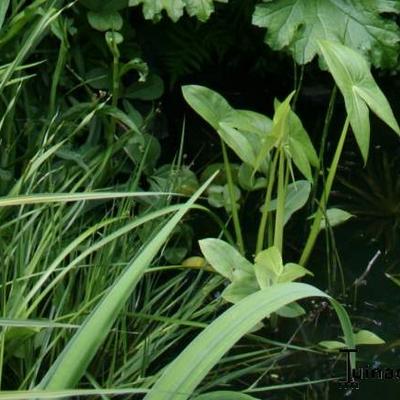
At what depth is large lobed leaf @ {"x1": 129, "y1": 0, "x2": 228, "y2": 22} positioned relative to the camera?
2.26m

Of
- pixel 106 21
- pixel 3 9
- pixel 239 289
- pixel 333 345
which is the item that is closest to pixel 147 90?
pixel 106 21

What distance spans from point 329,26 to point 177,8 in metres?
0.40

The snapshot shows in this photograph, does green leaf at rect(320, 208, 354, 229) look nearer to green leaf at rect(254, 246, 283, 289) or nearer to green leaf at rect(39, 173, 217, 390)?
green leaf at rect(254, 246, 283, 289)

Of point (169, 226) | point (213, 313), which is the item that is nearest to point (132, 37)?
point (213, 313)

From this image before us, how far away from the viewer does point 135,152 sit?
2.31 m

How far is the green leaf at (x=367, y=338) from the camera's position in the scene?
1961 mm

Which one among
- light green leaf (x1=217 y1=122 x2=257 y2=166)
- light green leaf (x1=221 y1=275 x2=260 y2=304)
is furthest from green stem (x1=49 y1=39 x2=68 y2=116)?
light green leaf (x1=221 y1=275 x2=260 y2=304)

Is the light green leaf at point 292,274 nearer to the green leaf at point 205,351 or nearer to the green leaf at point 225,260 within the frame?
the green leaf at point 225,260

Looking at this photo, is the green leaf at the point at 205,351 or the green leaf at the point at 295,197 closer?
the green leaf at the point at 205,351

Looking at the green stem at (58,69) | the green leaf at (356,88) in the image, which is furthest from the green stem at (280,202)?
the green stem at (58,69)

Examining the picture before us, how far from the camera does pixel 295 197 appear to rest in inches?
84.4

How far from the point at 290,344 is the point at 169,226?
2.23 ft

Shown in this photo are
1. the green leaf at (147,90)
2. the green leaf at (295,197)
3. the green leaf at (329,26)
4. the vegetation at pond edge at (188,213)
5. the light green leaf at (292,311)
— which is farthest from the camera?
the green leaf at (147,90)

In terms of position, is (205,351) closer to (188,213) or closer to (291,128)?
(291,128)
